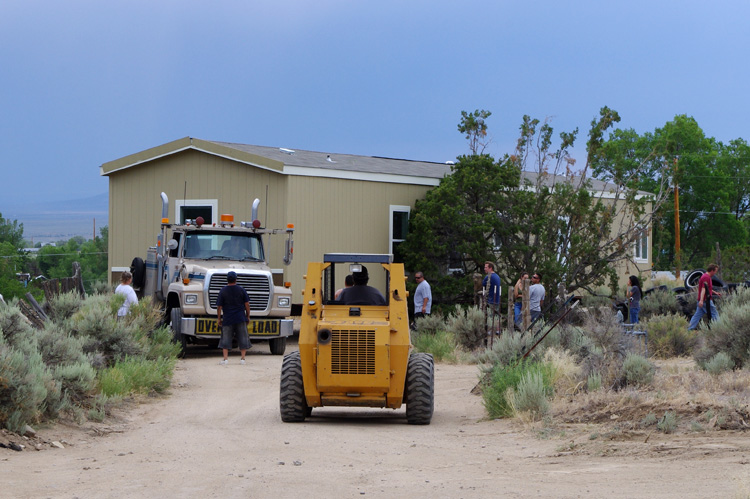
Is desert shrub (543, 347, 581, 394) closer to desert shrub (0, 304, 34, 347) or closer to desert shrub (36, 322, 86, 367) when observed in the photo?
desert shrub (36, 322, 86, 367)

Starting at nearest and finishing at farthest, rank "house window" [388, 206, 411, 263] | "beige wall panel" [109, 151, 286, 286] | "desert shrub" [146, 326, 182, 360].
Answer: "desert shrub" [146, 326, 182, 360], "beige wall panel" [109, 151, 286, 286], "house window" [388, 206, 411, 263]

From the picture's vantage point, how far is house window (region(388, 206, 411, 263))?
79.9 feet

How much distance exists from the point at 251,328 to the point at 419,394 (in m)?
8.52

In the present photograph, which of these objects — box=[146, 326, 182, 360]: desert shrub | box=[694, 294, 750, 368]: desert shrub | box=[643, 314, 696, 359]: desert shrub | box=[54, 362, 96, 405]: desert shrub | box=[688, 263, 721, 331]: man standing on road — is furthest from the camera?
box=[688, 263, 721, 331]: man standing on road

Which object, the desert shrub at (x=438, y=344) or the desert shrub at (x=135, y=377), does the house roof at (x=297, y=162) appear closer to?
the desert shrub at (x=438, y=344)

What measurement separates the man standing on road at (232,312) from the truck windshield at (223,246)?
2.54 meters

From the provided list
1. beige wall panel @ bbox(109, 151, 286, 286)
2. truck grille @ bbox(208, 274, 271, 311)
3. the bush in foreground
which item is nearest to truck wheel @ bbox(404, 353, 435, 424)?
the bush in foreground

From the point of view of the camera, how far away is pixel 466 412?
12.4m

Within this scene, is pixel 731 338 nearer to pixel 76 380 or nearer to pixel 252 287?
pixel 252 287

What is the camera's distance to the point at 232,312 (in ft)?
57.3

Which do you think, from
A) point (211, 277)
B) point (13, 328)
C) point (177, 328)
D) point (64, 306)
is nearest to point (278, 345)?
point (211, 277)

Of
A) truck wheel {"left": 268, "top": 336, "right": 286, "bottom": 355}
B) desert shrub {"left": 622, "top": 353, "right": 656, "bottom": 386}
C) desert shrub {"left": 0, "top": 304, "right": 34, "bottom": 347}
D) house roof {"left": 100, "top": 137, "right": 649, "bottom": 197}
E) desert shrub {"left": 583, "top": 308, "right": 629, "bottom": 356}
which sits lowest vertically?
truck wheel {"left": 268, "top": 336, "right": 286, "bottom": 355}

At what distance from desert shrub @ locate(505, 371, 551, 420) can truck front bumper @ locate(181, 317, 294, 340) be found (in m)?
8.39

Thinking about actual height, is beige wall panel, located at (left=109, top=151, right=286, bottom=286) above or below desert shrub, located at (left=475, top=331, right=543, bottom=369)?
above
